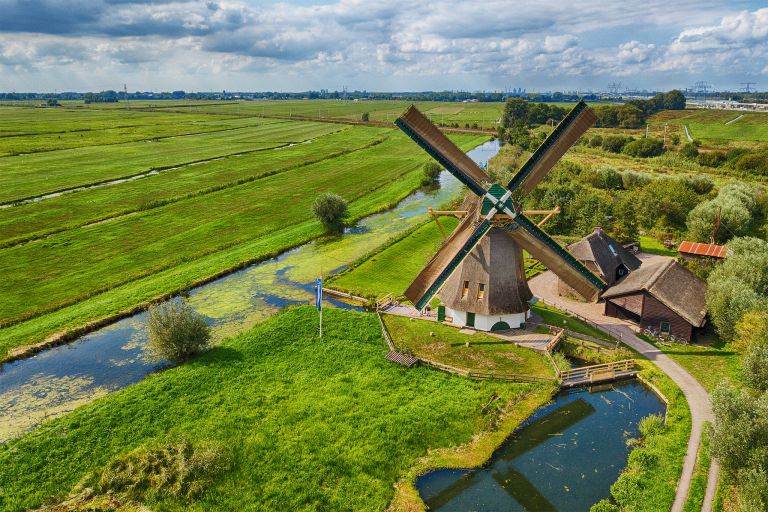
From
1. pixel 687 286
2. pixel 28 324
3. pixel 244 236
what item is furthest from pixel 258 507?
pixel 244 236

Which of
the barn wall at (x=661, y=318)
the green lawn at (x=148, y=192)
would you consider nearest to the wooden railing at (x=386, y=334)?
the barn wall at (x=661, y=318)

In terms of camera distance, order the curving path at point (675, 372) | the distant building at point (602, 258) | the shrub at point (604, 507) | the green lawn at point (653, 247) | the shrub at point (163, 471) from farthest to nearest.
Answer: the green lawn at point (653, 247), the distant building at point (602, 258), the curving path at point (675, 372), the shrub at point (163, 471), the shrub at point (604, 507)

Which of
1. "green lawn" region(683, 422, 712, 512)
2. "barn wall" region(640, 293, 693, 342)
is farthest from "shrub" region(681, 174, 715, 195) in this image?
"green lawn" region(683, 422, 712, 512)

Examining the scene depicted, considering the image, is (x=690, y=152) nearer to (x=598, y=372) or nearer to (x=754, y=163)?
(x=754, y=163)

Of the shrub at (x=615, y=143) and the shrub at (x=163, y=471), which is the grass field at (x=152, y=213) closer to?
the shrub at (x=163, y=471)

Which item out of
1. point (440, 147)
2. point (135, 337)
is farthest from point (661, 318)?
point (135, 337)

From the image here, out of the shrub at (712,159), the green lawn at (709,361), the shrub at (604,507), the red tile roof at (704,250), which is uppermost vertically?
the shrub at (712,159)

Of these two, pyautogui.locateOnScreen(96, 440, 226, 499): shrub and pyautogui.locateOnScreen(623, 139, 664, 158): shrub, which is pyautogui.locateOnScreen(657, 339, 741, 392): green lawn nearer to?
pyautogui.locateOnScreen(96, 440, 226, 499): shrub
